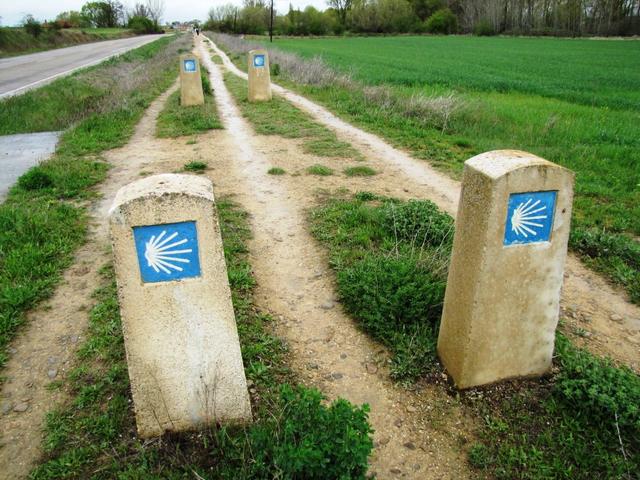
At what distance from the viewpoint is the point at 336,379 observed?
3277 mm

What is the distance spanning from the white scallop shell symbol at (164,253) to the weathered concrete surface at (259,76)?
12212 mm

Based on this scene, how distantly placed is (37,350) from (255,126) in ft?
27.4

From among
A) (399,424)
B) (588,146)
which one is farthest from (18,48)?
(399,424)

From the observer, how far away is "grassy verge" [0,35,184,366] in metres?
4.13

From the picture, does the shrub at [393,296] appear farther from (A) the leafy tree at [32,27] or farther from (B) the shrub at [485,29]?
(B) the shrub at [485,29]

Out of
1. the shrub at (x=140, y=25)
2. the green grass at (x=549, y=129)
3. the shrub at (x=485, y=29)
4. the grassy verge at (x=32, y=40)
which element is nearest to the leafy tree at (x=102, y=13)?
the shrub at (x=140, y=25)

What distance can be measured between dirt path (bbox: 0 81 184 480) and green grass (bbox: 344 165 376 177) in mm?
3853

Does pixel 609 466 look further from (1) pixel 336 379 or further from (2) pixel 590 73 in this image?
(2) pixel 590 73

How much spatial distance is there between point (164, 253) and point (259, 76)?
12291 millimetres

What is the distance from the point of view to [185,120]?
37.4 ft

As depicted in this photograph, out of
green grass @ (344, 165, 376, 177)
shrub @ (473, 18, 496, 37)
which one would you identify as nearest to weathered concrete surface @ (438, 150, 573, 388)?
green grass @ (344, 165, 376, 177)

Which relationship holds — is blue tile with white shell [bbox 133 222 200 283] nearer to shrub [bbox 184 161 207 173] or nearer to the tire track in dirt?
the tire track in dirt

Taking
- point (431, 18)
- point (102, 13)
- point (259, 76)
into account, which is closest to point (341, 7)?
point (431, 18)

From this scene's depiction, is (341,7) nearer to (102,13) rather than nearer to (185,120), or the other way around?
(102,13)
